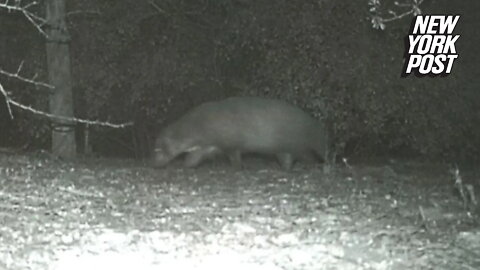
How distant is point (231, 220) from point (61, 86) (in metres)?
5.25

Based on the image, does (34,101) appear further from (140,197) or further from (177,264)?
(177,264)

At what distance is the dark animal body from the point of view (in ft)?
34.4

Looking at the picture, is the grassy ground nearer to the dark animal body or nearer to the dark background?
the dark animal body

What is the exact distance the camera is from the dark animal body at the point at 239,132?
10.5 m

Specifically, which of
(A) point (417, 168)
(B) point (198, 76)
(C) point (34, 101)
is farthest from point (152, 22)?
(A) point (417, 168)

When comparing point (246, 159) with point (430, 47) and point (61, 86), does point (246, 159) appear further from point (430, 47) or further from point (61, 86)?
point (430, 47)

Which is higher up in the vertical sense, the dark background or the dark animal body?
the dark background

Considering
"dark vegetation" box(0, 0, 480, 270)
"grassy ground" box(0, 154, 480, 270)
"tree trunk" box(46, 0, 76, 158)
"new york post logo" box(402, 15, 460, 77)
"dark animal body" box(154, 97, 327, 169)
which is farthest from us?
"tree trunk" box(46, 0, 76, 158)

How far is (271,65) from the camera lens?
38.3 feet

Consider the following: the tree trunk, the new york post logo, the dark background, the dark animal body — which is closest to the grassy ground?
the dark animal body

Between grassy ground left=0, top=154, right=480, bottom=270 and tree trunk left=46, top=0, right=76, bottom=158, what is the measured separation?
1566 mm

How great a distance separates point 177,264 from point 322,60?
6.46m

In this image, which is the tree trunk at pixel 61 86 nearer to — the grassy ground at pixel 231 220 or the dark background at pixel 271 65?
the dark background at pixel 271 65

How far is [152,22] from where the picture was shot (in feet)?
40.4
